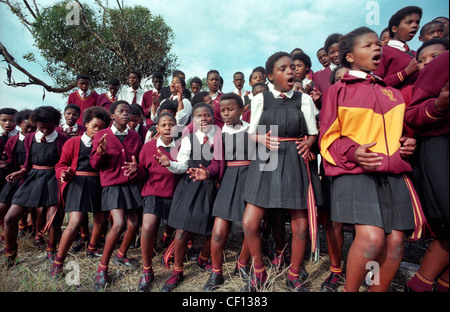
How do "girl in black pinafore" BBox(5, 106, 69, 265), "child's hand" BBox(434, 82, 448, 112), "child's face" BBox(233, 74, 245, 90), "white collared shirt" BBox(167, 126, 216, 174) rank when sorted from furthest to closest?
"child's face" BBox(233, 74, 245, 90) → "girl in black pinafore" BBox(5, 106, 69, 265) → "white collared shirt" BBox(167, 126, 216, 174) → "child's hand" BBox(434, 82, 448, 112)

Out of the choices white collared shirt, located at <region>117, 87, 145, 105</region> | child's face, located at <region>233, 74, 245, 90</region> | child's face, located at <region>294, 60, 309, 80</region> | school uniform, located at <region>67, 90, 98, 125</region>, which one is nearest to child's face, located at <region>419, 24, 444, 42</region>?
child's face, located at <region>294, 60, 309, 80</region>

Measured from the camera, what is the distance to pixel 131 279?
287 cm

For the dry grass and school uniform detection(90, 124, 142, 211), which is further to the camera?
school uniform detection(90, 124, 142, 211)

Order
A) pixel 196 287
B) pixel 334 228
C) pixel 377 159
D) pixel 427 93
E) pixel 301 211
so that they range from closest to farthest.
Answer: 1. pixel 377 159
2. pixel 427 93
3. pixel 301 211
4. pixel 334 228
5. pixel 196 287

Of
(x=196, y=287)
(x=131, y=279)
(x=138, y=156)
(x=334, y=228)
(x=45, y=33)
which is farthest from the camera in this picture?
(x=45, y=33)

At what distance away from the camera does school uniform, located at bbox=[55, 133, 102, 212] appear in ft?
10.3

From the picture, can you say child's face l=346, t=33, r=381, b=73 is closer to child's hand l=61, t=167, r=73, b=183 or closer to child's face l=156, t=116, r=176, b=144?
child's face l=156, t=116, r=176, b=144

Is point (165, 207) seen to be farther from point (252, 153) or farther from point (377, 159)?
point (377, 159)

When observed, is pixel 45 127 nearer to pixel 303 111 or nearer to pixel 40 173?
pixel 40 173

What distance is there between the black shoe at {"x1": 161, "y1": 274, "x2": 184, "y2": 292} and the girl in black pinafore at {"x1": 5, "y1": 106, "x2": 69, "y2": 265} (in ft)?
5.96

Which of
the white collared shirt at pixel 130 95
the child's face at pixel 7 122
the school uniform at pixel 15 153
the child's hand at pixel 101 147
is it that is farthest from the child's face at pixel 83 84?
the child's hand at pixel 101 147

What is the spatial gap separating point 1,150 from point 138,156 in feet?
8.68
